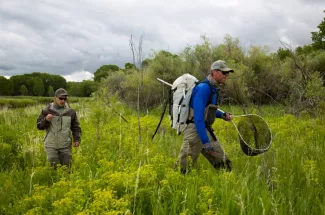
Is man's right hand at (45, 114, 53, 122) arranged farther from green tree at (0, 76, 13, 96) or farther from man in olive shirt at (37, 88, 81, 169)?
green tree at (0, 76, 13, 96)

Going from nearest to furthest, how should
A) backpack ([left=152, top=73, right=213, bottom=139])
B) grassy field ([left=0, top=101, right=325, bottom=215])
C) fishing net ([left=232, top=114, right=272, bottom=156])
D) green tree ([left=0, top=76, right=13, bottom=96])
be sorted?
grassy field ([left=0, top=101, right=325, bottom=215]) → backpack ([left=152, top=73, right=213, bottom=139]) → fishing net ([left=232, top=114, right=272, bottom=156]) → green tree ([left=0, top=76, right=13, bottom=96])

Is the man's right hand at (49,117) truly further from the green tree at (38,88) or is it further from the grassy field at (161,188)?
the green tree at (38,88)

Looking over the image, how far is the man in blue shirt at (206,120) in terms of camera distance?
14.7 ft

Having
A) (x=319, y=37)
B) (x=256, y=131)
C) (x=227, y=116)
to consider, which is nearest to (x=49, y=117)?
(x=227, y=116)

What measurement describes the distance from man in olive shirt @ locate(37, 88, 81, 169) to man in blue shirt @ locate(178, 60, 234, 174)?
2.14 meters

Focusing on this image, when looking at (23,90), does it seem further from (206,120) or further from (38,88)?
(206,120)

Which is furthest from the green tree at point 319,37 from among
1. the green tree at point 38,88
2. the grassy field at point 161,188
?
the green tree at point 38,88

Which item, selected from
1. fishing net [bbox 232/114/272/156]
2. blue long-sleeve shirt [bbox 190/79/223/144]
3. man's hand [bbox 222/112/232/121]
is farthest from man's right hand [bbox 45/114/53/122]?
fishing net [bbox 232/114/272/156]

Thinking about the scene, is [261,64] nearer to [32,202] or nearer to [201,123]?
[201,123]

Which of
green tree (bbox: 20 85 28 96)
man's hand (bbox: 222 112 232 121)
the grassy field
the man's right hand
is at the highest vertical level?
green tree (bbox: 20 85 28 96)

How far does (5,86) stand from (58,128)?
9605 centimetres

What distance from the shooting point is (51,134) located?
556 cm

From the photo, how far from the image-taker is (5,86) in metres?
91.2

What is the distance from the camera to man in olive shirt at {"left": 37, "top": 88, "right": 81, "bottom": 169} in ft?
18.1
